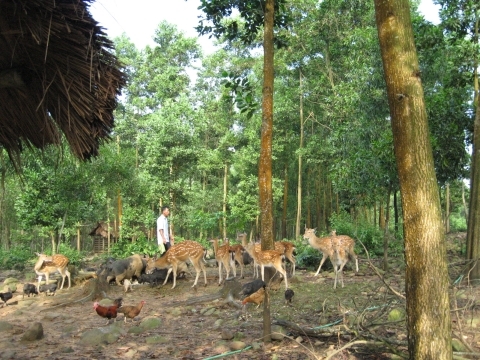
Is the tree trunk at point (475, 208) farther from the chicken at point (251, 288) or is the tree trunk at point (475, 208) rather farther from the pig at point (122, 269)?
the pig at point (122, 269)

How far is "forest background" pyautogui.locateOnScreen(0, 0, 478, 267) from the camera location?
1089 cm

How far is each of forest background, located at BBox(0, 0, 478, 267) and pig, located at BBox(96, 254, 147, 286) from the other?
9.40 feet

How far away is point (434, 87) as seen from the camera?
12.4m

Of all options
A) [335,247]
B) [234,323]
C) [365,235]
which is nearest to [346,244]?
[335,247]

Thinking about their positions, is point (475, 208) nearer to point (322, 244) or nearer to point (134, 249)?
point (322, 244)

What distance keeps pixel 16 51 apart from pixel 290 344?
13.8 feet

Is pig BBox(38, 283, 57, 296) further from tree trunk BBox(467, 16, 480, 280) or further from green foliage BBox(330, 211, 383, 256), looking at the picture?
tree trunk BBox(467, 16, 480, 280)

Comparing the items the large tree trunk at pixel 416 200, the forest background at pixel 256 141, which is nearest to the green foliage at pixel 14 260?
the forest background at pixel 256 141

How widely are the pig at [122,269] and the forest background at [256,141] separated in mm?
2865

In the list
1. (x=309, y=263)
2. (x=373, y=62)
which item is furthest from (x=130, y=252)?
(x=373, y=62)

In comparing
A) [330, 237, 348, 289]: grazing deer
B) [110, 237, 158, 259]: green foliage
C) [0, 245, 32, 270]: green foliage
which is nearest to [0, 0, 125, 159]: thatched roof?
[330, 237, 348, 289]: grazing deer

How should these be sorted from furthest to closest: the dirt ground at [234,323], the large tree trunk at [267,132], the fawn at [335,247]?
the fawn at [335,247]
the large tree trunk at [267,132]
the dirt ground at [234,323]

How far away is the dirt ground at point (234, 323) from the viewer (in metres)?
4.89

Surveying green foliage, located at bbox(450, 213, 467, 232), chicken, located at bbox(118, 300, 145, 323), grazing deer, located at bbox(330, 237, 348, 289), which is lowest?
chicken, located at bbox(118, 300, 145, 323)
